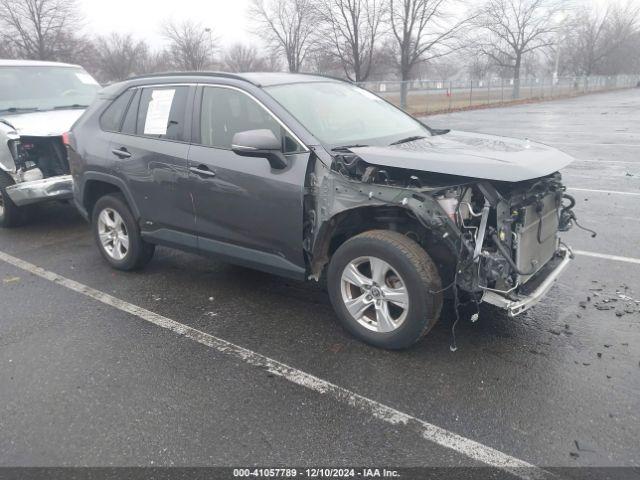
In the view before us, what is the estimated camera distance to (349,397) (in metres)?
3.06

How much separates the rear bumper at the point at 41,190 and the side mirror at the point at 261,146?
12.1ft

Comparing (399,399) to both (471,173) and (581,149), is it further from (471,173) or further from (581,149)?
(581,149)

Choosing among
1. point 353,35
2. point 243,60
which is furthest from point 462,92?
point 243,60

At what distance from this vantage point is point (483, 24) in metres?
34.6

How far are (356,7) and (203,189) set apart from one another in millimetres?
30322

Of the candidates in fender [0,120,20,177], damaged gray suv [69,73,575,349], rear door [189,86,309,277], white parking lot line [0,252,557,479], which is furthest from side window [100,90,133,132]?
fender [0,120,20,177]

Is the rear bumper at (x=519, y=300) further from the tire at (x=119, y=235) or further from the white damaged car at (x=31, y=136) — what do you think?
the white damaged car at (x=31, y=136)

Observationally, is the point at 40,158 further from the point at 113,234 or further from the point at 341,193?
the point at 341,193

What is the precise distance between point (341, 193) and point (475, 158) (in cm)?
90

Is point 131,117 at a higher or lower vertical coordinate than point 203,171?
higher

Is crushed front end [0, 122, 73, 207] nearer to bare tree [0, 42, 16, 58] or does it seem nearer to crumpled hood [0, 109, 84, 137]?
crumpled hood [0, 109, 84, 137]

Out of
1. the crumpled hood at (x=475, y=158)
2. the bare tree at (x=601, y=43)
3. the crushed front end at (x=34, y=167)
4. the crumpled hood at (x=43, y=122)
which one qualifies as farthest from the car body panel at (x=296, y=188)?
the bare tree at (x=601, y=43)

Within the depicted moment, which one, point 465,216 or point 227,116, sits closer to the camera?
point 465,216

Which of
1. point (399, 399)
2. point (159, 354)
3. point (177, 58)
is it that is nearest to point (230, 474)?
point (399, 399)
